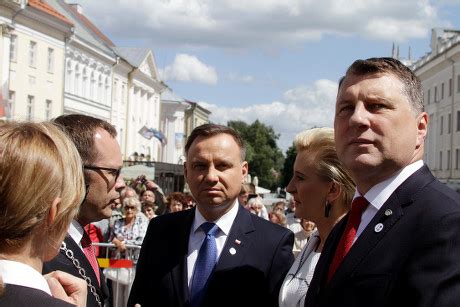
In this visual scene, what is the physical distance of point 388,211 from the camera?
270cm

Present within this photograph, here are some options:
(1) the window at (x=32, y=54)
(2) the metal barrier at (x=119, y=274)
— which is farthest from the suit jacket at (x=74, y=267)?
(1) the window at (x=32, y=54)

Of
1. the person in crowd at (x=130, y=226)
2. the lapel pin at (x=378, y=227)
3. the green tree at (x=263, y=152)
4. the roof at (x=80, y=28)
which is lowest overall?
the person in crowd at (x=130, y=226)

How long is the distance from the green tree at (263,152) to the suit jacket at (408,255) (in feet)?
307

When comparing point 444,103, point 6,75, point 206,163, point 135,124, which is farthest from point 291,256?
point 444,103

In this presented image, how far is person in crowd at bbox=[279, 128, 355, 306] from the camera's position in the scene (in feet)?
12.8

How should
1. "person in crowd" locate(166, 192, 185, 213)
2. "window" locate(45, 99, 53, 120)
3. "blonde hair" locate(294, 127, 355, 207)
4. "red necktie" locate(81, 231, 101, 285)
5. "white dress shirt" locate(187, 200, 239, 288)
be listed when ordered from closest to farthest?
"red necktie" locate(81, 231, 101, 285)
"blonde hair" locate(294, 127, 355, 207)
"white dress shirt" locate(187, 200, 239, 288)
"person in crowd" locate(166, 192, 185, 213)
"window" locate(45, 99, 53, 120)

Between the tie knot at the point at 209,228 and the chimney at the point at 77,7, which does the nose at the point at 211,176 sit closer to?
the tie knot at the point at 209,228

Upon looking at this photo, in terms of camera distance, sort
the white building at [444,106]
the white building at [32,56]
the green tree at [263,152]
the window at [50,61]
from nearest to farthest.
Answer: the white building at [32,56]
the window at [50,61]
the white building at [444,106]
the green tree at [263,152]

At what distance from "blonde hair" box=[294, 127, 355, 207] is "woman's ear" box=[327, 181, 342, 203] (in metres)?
0.02

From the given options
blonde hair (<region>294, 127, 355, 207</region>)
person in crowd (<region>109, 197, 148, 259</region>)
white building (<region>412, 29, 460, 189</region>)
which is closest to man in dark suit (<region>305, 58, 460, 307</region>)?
blonde hair (<region>294, 127, 355, 207</region>)

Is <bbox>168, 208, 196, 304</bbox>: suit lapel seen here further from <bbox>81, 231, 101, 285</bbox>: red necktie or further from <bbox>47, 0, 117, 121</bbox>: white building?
<bbox>47, 0, 117, 121</bbox>: white building

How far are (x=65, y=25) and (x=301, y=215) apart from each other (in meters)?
43.3

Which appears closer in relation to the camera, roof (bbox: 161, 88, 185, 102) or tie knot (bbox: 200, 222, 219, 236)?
tie knot (bbox: 200, 222, 219, 236)

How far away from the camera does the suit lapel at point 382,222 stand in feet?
8.75
